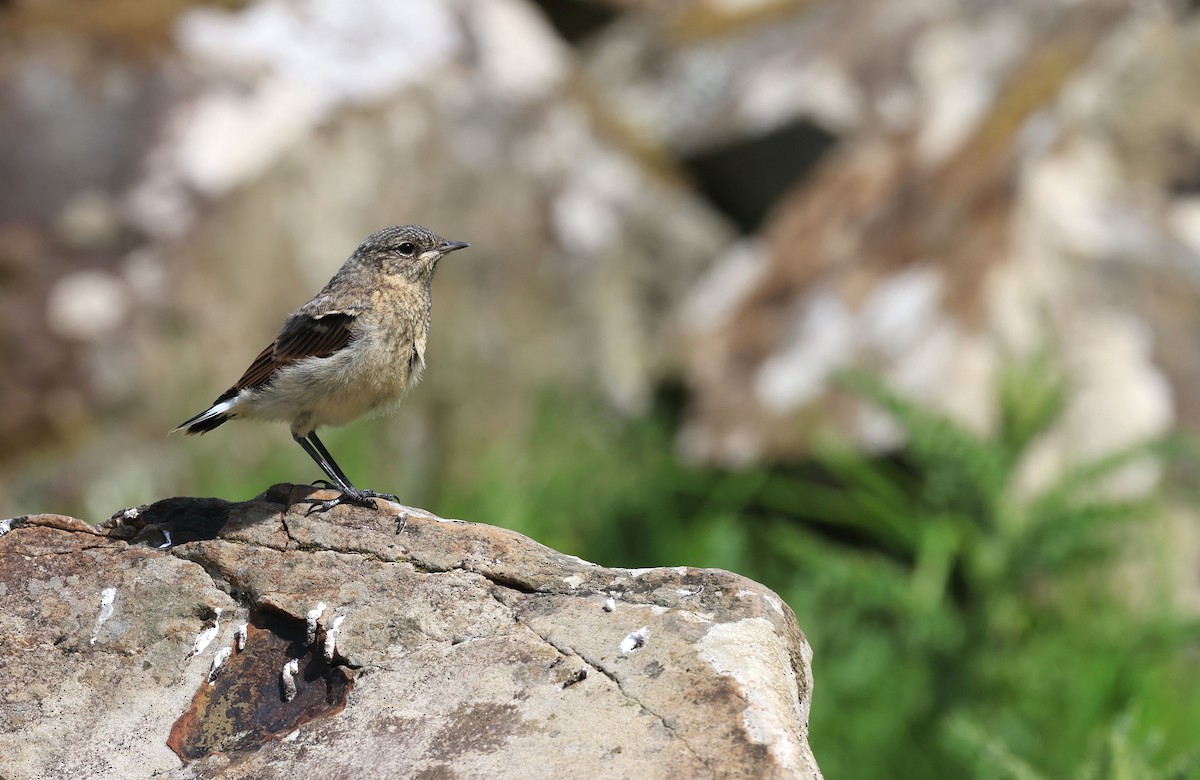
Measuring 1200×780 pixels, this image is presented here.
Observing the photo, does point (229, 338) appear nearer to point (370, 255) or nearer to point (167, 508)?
point (370, 255)

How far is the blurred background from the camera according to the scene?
5.79 meters

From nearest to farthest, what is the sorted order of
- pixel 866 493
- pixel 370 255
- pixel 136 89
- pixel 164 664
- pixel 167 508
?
pixel 164 664
pixel 167 508
pixel 370 255
pixel 866 493
pixel 136 89

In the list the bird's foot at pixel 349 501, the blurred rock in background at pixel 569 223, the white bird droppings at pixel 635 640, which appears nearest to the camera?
the white bird droppings at pixel 635 640

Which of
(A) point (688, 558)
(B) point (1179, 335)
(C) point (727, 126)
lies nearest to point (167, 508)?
(A) point (688, 558)

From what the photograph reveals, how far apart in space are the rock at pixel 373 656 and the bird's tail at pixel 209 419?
662mm

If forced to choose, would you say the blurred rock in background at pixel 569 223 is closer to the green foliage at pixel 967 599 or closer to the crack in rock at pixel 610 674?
the green foliage at pixel 967 599

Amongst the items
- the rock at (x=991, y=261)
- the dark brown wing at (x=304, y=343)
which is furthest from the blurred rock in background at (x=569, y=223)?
the dark brown wing at (x=304, y=343)

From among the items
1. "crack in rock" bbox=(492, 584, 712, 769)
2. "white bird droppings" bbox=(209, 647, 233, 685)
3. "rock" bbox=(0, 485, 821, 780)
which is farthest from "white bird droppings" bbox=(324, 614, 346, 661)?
"crack in rock" bbox=(492, 584, 712, 769)

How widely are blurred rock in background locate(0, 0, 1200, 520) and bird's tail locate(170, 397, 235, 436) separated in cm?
240

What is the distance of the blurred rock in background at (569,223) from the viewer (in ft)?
22.4

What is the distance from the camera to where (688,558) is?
21.4ft

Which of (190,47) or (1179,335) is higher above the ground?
A: (190,47)

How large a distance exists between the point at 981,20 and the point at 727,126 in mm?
1824

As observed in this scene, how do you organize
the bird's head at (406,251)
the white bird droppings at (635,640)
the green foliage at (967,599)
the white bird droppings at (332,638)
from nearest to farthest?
the white bird droppings at (635,640) → the white bird droppings at (332,638) → the bird's head at (406,251) → the green foliage at (967,599)
